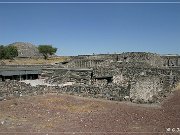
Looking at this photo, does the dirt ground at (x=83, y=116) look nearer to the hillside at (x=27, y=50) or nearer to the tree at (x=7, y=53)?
the tree at (x=7, y=53)

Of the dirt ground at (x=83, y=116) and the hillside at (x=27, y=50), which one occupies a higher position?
the hillside at (x=27, y=50)

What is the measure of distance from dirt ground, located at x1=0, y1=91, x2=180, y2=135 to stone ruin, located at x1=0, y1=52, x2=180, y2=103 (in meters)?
1.41

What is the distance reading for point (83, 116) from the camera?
72.7 ft

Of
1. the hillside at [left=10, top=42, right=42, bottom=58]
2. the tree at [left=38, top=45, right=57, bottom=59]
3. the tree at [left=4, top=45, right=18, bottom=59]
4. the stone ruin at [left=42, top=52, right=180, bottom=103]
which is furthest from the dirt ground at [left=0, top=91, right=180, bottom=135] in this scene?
the hillside at [left=10, top=42, right=42, bottom=58]

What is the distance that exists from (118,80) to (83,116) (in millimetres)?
16493

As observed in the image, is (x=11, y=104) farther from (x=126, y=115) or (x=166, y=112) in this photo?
(x=166, y=112)

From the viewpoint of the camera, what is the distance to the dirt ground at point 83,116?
18716 mm

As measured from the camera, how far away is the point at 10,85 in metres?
30.5

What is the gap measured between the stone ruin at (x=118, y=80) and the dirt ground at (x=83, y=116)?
4.63 feet

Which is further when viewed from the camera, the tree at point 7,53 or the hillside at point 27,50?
the hillside at point 27,50

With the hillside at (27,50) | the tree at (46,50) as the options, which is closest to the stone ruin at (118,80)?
the tree at (46,50)

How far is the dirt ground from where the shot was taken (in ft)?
61.4

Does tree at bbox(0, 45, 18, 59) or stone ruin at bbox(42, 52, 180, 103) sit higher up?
tree at bbox(0, 45, 18, 59)

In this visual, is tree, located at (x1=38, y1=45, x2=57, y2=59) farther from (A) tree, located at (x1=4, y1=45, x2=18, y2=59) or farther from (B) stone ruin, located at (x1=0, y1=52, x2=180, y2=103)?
(B) stone ruin, located at (x1=0, y1=52, x2=180, y2=103)
